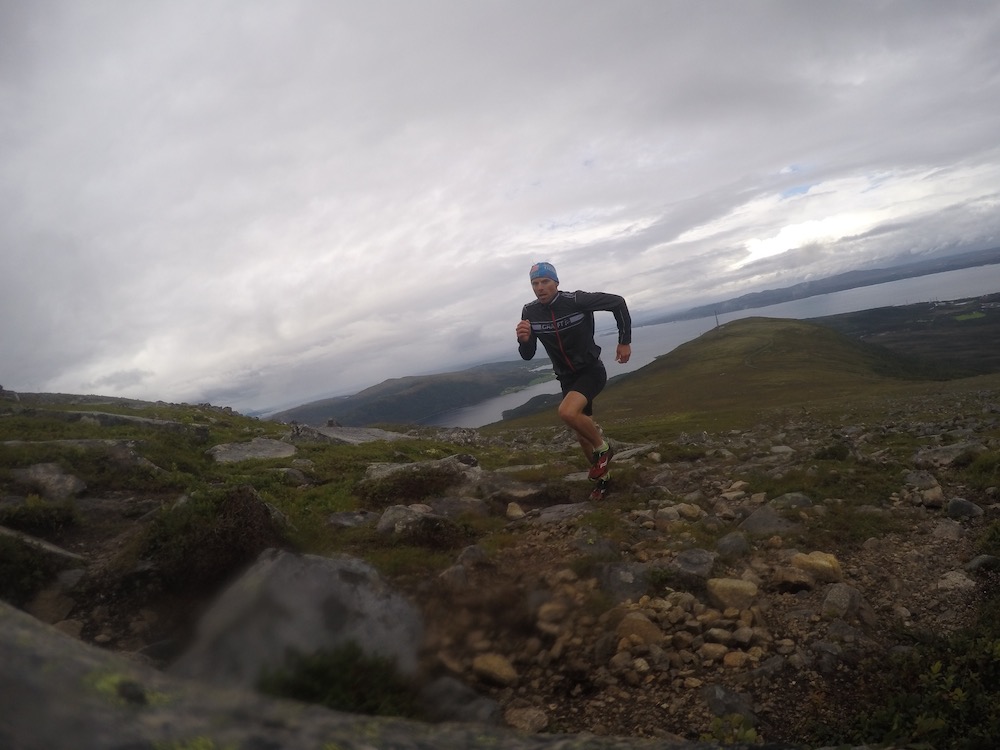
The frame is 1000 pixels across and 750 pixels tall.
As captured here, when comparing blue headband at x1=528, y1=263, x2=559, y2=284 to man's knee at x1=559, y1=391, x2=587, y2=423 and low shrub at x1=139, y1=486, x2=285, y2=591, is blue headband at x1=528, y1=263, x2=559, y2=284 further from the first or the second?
low shrub at x1=139, y1=486, x2=285, y2=591

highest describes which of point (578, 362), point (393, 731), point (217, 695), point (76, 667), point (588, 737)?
point (578, 362)

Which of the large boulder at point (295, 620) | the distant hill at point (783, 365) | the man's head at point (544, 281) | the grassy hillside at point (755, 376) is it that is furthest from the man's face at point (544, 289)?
the distant hill at point (783, 365)

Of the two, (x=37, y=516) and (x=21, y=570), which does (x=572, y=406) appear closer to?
(x=21, y=570)

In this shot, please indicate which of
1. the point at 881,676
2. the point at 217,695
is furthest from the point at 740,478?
the point at 217,695

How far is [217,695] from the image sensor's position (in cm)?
247

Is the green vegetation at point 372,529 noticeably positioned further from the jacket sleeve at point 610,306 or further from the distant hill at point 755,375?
the distant hill at point 755,375

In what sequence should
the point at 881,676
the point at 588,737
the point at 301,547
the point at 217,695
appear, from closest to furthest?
the point at 217,695, the point at 588,737, the point at 881,676, the point at 301,547

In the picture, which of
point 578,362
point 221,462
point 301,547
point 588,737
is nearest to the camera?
point 588,737

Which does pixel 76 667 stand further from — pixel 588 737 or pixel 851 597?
pixel 851 597

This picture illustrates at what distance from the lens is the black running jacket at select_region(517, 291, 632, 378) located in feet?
29.6

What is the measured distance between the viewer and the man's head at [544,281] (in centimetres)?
885

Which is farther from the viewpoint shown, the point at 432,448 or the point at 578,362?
the point at 432,448

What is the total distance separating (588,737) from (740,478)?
24.0ft

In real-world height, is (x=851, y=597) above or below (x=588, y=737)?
below
